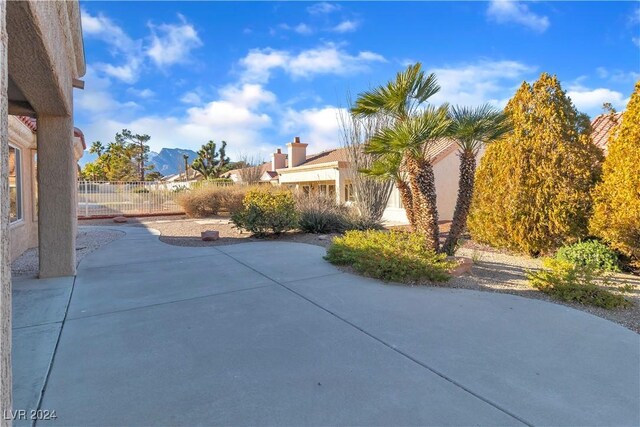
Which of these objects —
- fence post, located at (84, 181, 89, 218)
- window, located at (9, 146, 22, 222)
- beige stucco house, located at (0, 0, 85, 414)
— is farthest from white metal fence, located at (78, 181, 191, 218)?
window, located at (9, 146, 22, 222)

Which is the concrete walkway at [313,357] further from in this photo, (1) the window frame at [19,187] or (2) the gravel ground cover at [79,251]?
(1) the window frame at [19,187]

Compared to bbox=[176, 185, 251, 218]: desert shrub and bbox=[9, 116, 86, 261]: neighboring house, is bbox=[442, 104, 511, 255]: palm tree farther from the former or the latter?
bbox=[176, 185, 251, 218]: desert shrub

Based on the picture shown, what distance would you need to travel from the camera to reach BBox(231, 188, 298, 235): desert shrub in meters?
11.5

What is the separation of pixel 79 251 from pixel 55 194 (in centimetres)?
356

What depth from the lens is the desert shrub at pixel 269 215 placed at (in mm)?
11516

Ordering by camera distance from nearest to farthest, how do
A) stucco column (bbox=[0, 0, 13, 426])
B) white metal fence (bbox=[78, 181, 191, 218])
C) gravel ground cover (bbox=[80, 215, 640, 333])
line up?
stucco column (bbox=[0, 0, 13, 426]) < gravel ground cover (bbox=[80, 215, 640, 333]) < white metal fence (bbox=[78, 181, 191, 218])

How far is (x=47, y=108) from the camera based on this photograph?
612cm

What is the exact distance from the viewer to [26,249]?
9539 millimetres

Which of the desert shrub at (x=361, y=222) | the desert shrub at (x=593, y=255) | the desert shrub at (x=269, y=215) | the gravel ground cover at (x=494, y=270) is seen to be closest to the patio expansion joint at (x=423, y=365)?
the gravel ground cover at (x=494, y=270)

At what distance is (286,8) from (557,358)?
977 cm

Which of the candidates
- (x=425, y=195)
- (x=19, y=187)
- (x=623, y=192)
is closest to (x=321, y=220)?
(x=425, y=195)

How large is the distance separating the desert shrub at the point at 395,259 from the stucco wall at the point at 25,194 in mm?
7480

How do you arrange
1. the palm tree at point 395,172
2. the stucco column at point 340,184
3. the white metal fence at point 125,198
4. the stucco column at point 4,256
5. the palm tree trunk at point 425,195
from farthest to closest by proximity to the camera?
the white metal fence at point 125,198, the stucco column at point 340,184, the palm tree at point 395,172, the palm tree trunk at point 425,195, the stucco column at point 4,256

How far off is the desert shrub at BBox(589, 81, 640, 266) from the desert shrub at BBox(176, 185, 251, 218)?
620 inches
